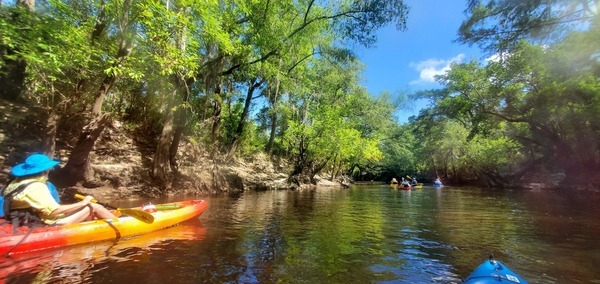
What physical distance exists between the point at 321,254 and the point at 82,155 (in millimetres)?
9836

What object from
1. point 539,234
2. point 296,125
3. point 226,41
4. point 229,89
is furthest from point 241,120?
point 539,234

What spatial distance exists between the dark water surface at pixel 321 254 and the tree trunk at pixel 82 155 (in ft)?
16.5

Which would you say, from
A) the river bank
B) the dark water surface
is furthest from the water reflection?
the river bank

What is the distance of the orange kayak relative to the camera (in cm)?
503

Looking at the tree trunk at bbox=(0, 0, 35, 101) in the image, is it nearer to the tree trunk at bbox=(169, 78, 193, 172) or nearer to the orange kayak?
the tree trunk at bbox=(169, 78, 193, 172)

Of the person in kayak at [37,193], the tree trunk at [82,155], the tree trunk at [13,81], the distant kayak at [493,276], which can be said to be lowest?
the distant kayak at [493,276]

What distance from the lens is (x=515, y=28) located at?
14219 millimetres

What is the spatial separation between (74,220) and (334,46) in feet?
56.7

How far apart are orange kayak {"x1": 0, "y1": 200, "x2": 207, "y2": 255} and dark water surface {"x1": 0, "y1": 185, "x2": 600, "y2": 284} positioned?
170 mm

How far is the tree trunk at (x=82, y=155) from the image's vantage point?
420 inches

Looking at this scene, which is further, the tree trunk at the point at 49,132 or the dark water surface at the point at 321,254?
the tree trunk at the point at 49,132

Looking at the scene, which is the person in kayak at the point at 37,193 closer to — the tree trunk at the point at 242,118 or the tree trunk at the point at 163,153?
the tree trunk at the point at 163,153

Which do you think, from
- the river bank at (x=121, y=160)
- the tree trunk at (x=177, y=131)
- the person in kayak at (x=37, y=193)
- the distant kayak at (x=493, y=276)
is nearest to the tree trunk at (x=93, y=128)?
the river bank at (x=121, y=160)

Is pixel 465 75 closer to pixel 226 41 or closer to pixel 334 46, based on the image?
pixel 334 46
